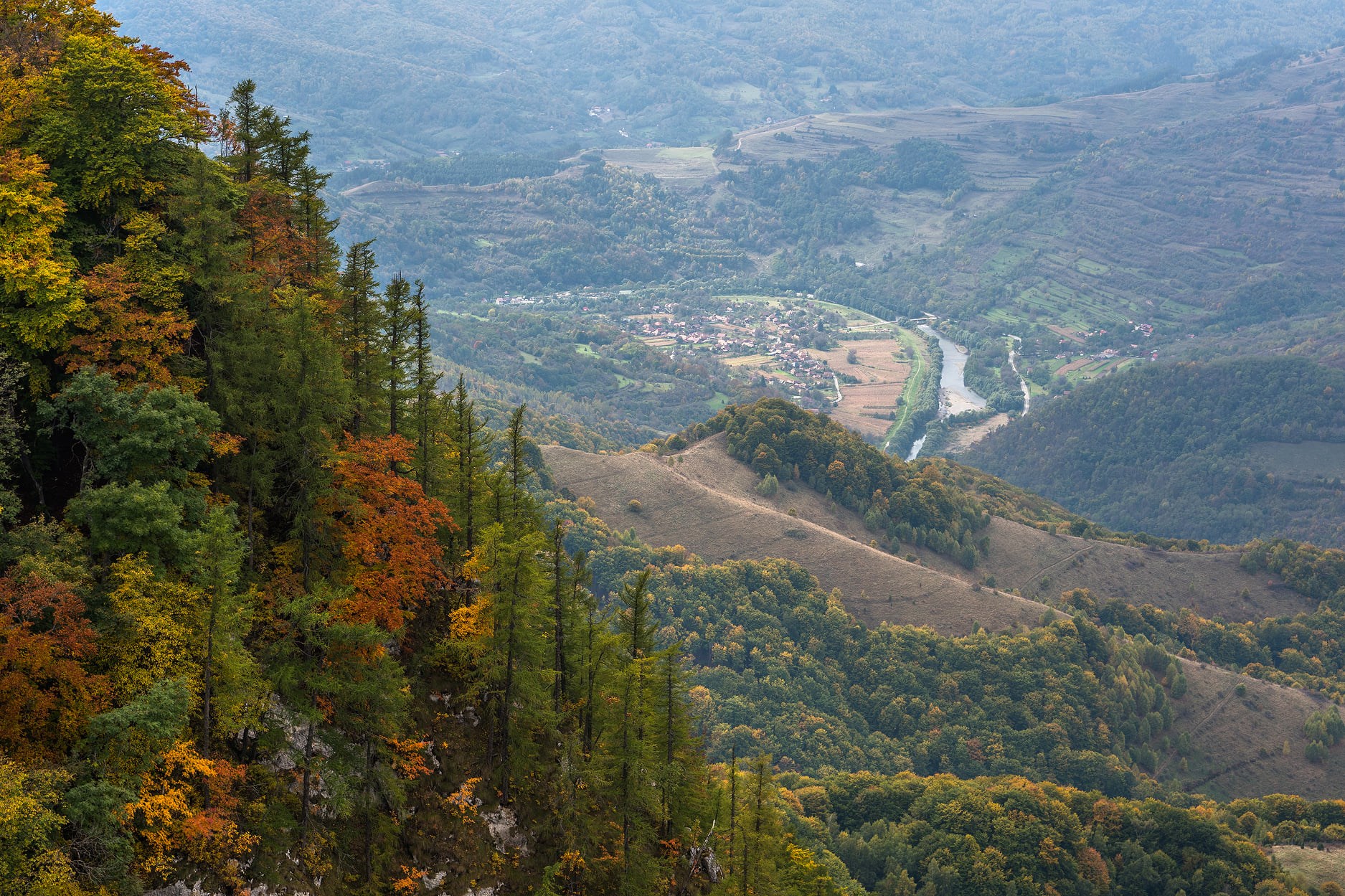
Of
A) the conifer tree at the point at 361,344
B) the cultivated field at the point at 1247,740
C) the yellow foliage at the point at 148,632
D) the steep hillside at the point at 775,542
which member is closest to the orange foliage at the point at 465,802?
the yellow foliage at the point at 148,632

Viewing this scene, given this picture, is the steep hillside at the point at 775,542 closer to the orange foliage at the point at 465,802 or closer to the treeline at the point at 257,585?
the treeline at the point at 257,585

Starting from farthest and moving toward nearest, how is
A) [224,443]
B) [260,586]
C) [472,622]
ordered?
[472,622] → [260,586] → [224,443]

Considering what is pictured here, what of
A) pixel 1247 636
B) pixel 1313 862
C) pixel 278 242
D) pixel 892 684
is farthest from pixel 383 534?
pixel 1247 636

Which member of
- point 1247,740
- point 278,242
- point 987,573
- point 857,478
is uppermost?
point 278,242

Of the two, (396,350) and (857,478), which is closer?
(396,350)

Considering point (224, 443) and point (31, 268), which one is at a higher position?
point (31, 268)

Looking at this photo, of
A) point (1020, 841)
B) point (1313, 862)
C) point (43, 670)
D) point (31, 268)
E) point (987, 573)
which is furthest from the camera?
point (987, 573)

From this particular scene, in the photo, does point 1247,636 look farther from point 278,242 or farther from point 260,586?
point 260,586
